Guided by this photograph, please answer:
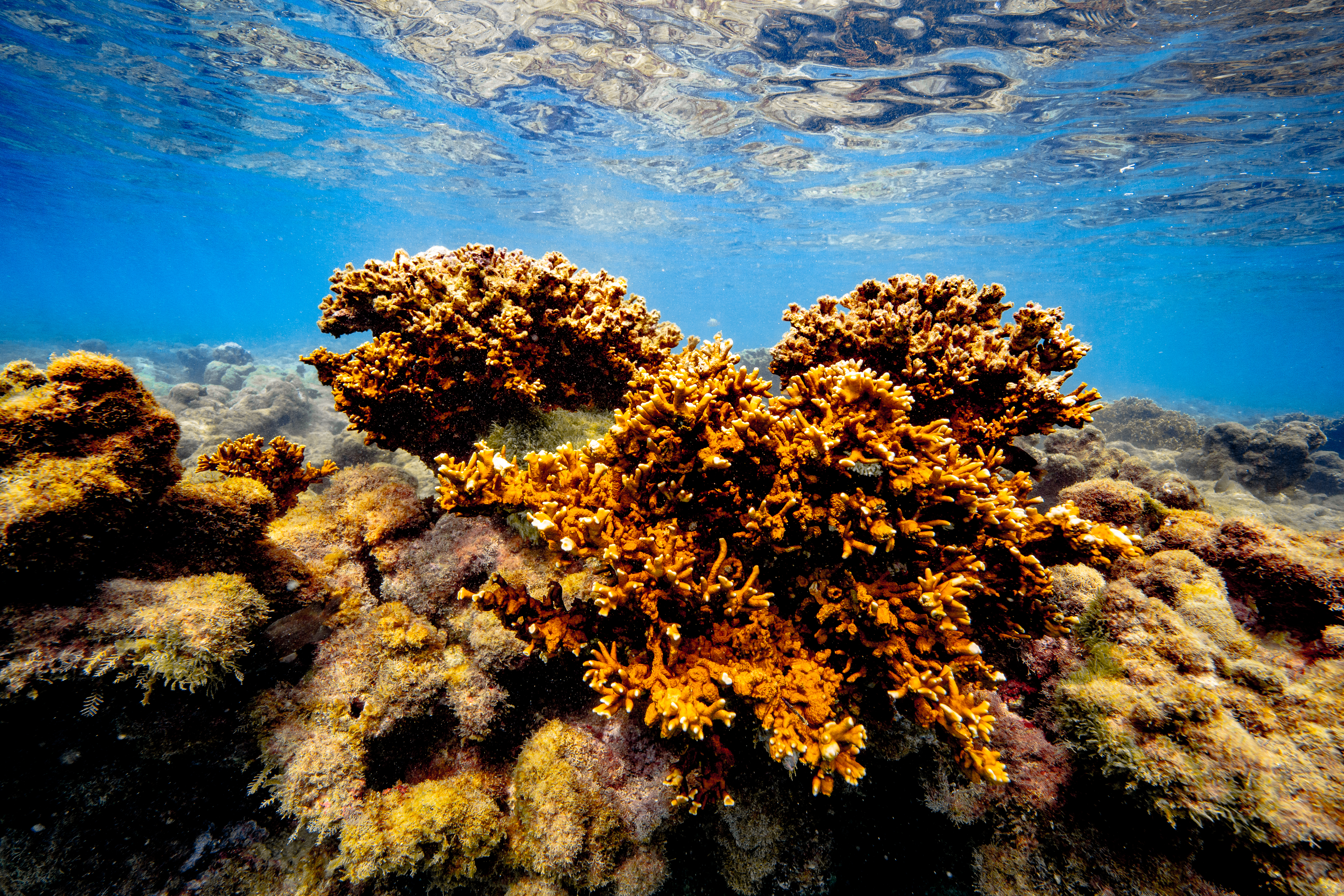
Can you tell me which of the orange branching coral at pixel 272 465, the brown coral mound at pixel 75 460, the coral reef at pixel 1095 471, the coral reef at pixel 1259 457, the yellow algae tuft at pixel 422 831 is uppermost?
the coral reef at pixel 1259 457

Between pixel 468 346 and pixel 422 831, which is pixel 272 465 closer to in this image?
pixel 468 346

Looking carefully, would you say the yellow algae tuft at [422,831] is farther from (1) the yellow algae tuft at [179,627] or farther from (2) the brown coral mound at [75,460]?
(2) the brown coral mound at [75,460]

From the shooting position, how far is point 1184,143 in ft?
63.8

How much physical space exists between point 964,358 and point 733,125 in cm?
2327

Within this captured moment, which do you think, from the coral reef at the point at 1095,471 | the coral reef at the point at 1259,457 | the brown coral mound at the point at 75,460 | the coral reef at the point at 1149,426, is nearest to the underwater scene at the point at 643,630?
the brown coral mound at the point at 75,460

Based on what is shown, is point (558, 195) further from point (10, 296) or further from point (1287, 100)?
point (10, 296)

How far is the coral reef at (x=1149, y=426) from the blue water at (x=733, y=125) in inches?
223

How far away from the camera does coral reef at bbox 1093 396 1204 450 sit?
1700 cm

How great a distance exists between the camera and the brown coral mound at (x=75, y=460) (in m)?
2.54

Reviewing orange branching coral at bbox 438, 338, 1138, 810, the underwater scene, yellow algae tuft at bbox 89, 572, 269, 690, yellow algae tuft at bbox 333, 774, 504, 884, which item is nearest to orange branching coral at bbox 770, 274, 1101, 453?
the underwater scene

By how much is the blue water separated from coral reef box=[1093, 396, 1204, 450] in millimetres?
5672

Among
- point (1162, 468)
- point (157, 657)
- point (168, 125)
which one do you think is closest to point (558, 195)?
point (168, 125)

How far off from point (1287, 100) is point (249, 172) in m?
53.4

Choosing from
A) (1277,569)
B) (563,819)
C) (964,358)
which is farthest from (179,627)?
(1277,569)
